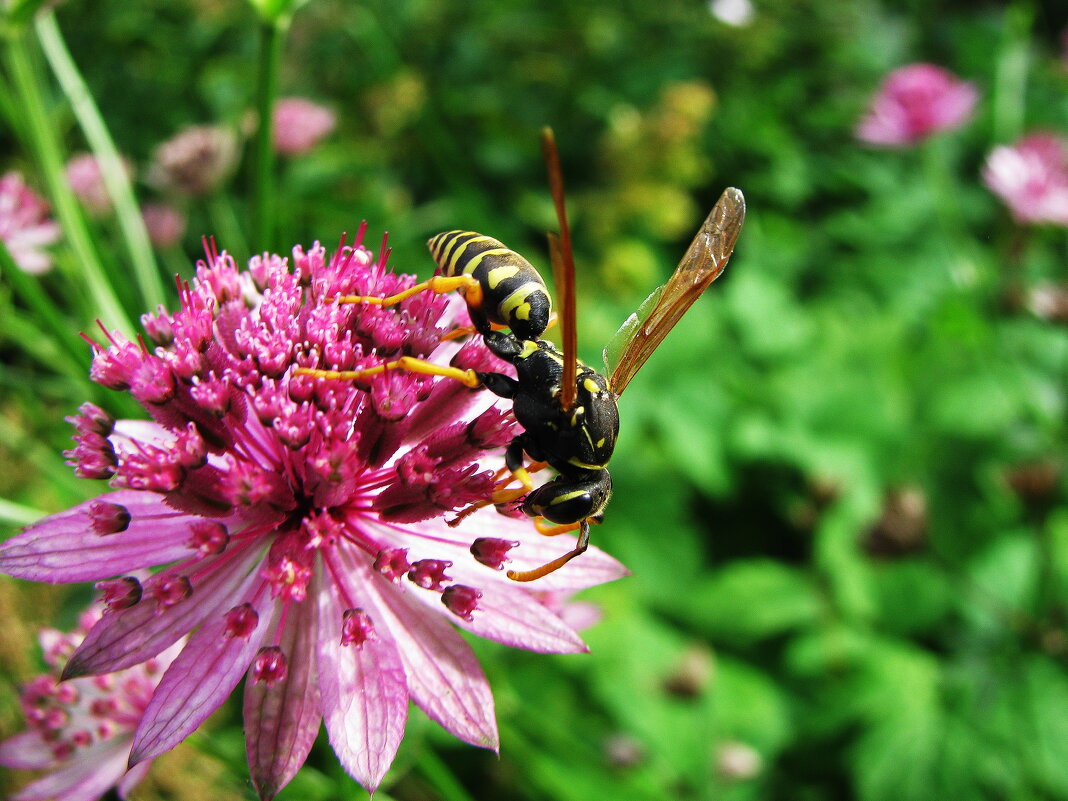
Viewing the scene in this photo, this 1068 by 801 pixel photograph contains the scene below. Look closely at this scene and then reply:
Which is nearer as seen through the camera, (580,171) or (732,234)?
(732,234)

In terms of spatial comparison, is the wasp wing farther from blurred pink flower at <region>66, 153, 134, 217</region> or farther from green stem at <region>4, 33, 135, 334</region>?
blurred pink flower at <region>66, 153, 134, 217</region>

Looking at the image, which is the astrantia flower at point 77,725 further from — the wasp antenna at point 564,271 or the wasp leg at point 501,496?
the wasp antenna at point 564,271

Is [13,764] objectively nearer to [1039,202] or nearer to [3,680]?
[3,680]

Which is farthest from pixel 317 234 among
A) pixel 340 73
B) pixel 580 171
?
pixel 580 171

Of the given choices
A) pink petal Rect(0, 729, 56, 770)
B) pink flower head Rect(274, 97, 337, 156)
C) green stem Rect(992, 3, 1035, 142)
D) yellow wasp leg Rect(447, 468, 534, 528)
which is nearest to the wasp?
yellow wasp leg Rect(447, 468, 534, 528)

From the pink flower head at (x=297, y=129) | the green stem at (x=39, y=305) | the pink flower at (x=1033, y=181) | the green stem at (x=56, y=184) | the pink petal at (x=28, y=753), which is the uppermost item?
the pink flower head at (x=297, y=129)

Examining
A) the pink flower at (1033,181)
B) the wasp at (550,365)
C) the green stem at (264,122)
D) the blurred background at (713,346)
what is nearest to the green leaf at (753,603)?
the blurred background at (713,346)

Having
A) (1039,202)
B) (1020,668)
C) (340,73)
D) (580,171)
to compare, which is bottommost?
(1020,668)
